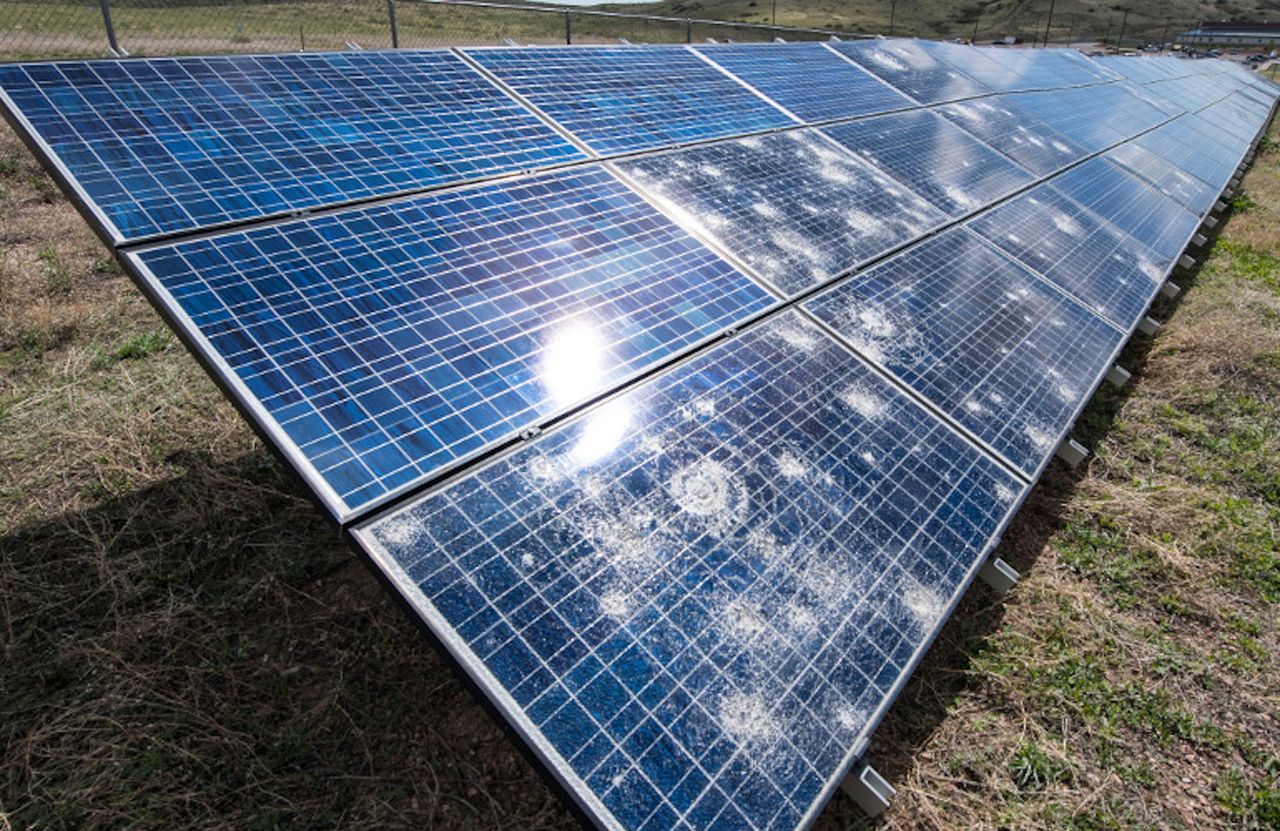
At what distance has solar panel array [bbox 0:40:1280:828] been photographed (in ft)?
8.62

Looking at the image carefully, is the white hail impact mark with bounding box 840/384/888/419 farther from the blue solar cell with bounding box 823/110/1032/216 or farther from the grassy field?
the grassy field

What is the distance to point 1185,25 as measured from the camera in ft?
339

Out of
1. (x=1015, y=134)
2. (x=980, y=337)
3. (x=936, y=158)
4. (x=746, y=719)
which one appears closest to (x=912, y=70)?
(x=1015, y=134)

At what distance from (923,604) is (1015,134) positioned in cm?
1052

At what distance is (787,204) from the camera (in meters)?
6.07

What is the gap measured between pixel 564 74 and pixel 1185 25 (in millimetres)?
138929

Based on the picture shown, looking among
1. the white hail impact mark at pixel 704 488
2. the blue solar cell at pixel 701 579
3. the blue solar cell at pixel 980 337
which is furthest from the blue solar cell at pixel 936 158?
the white hail impact mark at pixel 704 488

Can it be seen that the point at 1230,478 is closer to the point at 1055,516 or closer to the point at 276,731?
the point at 1055,516

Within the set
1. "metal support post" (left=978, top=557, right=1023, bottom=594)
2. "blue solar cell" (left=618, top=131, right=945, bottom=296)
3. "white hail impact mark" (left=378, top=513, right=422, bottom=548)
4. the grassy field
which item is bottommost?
"metal support post" (left=978, top=557, right=1023, bottom=594)

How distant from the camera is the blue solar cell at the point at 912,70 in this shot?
11.7 metres

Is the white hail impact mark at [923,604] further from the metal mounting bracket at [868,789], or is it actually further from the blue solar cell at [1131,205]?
A: the blue solar cell at [1131,205]

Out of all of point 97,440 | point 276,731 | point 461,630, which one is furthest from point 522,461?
point 97,440

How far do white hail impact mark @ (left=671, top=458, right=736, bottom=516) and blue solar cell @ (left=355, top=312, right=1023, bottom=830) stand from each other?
0.03 feet

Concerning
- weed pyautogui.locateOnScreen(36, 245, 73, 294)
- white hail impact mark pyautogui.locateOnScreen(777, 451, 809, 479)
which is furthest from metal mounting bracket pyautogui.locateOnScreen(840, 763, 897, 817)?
weed pyautogui.locateOnScreen(36, 245, 73, 294)
